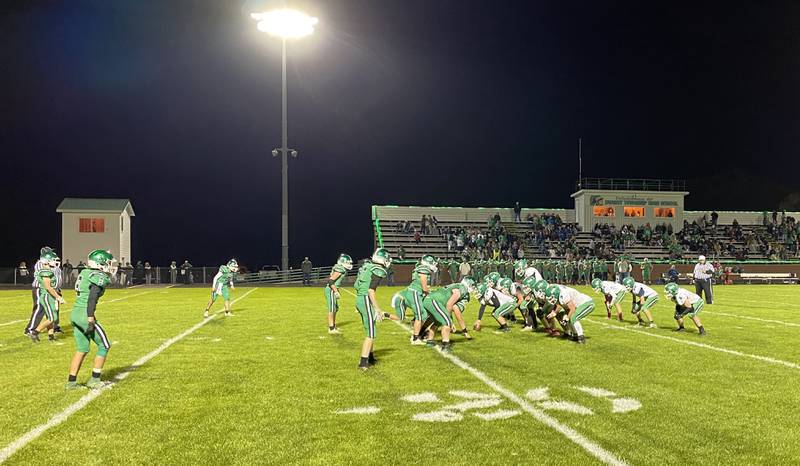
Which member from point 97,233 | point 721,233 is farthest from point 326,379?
point 721,233

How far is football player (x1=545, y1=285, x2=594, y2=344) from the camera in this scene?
10.0m

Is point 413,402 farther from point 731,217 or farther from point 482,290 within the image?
point 731,217

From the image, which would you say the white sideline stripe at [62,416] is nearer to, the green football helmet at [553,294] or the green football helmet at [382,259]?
the green football helmet at [382,259]

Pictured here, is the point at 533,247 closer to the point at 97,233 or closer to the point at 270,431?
the point at 97,233

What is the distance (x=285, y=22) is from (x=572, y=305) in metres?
26.0

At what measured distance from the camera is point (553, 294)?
10.5 m

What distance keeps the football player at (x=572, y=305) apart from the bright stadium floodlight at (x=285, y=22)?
82.8 ft

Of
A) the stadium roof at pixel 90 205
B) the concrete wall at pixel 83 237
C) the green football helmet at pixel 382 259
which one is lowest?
the green football helmet at pixel 382 259

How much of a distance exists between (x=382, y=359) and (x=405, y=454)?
163 inches

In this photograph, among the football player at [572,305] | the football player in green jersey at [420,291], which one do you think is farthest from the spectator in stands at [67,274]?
the football player at [572,305]

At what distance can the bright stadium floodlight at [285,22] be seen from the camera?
3083 centimetres

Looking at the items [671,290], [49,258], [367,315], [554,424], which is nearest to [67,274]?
[49,258]

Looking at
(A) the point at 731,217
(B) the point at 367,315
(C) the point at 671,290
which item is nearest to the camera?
(B) the point at 367,315

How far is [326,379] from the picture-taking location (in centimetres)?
718
